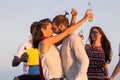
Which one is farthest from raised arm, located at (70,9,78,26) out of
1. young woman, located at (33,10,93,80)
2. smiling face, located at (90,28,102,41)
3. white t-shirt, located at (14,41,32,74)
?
white t-shirt, located at (14,41,32,74)

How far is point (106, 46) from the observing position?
10727mm

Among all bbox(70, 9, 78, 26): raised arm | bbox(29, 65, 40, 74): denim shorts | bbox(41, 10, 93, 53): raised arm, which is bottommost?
bbox(29, 65, 40, 74): denim shorts

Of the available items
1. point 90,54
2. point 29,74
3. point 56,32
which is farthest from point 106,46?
point 56,32

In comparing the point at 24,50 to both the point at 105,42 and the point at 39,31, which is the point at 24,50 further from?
the point at 39,31

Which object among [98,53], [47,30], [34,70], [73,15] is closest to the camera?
[47,30]

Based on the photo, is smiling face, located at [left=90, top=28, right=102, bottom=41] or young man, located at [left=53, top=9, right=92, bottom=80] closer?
young man, located at [left=53, top=9, right=92, bottom=80]

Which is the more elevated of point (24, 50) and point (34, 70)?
point (24, 50)

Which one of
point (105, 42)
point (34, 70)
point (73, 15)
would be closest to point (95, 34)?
point (105, 42)

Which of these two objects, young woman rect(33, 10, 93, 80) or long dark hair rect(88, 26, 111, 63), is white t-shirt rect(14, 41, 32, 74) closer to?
long dark hair rect(88, 26, 111, 63)

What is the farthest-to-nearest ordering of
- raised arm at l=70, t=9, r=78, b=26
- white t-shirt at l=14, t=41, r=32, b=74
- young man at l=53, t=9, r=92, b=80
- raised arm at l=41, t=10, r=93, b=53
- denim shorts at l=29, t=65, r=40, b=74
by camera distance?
white t-shirt at l=14, t=41, r=32, b=74
denim shorts at l=29, t=65, r=40, b=74
raised arm at l=70, t=9, r=78, b=26
raised arm at l=41, t=10, r=93, b=53
young man at l=53, t=9, r=92, b=80

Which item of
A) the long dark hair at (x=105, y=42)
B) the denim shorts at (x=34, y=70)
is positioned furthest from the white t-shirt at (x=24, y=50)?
the long dark hair at (x=105, y=42)

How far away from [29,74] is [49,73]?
Answer: 3545 mm

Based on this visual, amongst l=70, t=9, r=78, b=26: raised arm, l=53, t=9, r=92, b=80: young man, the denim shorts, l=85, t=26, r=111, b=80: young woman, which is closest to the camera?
l=53, t=9, r=92, b=80: young man

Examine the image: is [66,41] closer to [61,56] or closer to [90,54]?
[61,56]
